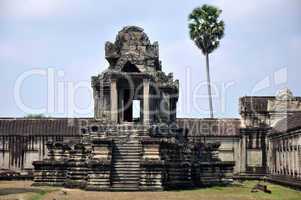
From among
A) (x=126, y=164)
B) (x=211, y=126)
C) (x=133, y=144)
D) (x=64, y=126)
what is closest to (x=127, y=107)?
(x=133, y=144)

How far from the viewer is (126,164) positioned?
24.5m

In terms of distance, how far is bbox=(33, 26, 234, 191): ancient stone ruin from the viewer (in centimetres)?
2392

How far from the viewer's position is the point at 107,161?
78.5 feet

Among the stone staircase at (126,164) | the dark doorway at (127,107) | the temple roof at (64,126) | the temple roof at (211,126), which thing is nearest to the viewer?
the stone staircase at (126,164)

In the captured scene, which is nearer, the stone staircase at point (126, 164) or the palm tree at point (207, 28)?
the stone staircase at point (126, 164)

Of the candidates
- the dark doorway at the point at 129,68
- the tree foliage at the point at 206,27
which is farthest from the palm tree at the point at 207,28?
the dark doorway at the point at 129,68

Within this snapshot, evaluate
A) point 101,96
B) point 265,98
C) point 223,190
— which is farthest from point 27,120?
point 223,190

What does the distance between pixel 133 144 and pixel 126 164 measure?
1577 millimetres

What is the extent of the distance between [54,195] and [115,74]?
859cm

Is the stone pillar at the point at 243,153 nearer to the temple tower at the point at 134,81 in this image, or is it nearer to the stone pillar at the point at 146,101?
the temple tower at the point at 134,81

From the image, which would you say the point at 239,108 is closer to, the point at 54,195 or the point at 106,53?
the point at 106,53

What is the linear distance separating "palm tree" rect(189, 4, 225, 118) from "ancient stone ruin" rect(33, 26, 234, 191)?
20.7 metres

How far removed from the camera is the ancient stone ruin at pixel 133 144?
Answer: 23922 millimetres

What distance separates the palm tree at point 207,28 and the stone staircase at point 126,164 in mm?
24668
